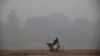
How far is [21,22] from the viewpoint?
9.57 ft

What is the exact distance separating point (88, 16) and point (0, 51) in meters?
1.42

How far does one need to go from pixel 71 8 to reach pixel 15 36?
0.96 metres

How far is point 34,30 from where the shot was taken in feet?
9.56

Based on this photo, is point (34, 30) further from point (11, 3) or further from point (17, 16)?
→ point (11, 3)

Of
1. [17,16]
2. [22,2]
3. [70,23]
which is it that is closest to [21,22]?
[17,16]

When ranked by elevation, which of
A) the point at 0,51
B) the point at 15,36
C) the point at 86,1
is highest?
the point at 86,1

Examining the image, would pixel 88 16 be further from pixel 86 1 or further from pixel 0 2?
pixel 0 2

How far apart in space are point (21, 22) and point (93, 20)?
1096mm

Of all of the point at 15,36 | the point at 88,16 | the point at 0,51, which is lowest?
the point at 0,51

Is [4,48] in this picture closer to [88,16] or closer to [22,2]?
[22,2]

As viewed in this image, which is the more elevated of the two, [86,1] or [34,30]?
[86,1]

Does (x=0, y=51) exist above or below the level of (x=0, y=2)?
below

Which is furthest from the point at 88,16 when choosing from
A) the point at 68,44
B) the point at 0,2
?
the point at 0,2

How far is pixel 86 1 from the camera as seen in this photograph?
2.86 m
